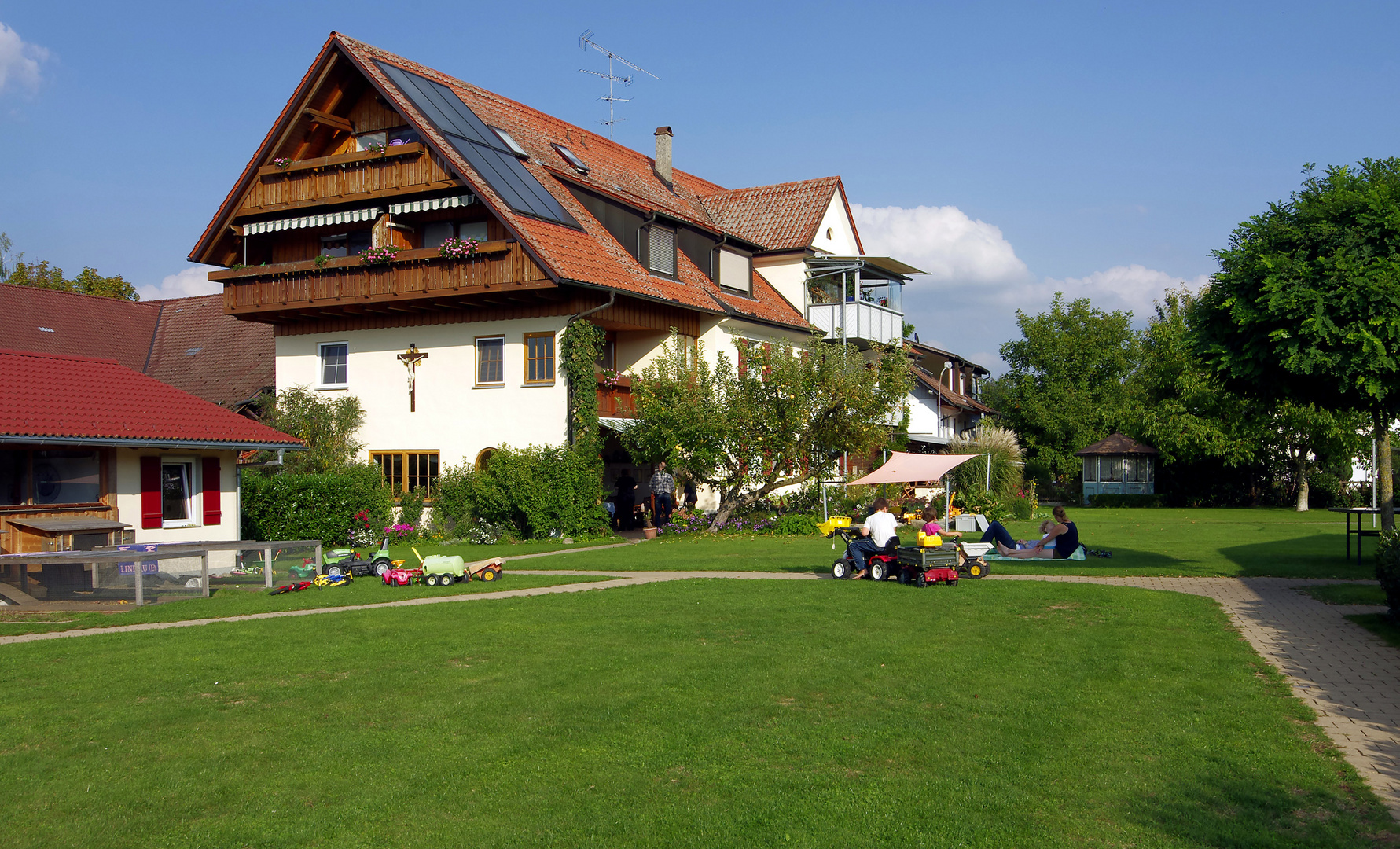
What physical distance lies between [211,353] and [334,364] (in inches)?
342

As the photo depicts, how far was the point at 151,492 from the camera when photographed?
20.4m

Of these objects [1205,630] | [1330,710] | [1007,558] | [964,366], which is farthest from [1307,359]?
[964,366]

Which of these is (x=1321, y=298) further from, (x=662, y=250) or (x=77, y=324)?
(x=77, y=324)

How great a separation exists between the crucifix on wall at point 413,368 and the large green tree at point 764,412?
568cm

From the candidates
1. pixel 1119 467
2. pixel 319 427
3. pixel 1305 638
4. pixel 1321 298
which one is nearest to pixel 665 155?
pixel 319 427

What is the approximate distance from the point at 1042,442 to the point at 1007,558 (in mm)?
47713

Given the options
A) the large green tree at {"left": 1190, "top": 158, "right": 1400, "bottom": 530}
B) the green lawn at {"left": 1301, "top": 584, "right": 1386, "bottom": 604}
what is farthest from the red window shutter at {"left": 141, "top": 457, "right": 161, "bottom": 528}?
the green lawn at {"left": 1301, "top": 584, "right": 1386, "bottom": 604}

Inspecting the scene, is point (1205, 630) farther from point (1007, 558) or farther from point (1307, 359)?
point (1007, 558)

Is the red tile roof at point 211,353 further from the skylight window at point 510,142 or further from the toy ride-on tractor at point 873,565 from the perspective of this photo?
the toy ride-on tractor at point 873,565

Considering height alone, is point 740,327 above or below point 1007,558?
above

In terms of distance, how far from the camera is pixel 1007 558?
65.3 feet

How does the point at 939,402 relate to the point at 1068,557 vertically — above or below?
above

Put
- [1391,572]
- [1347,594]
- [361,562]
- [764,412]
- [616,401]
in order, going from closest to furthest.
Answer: [1391,572], [1347,594], [361,562], [764,412], [616,401]

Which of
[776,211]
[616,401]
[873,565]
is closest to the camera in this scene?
[873,565]
